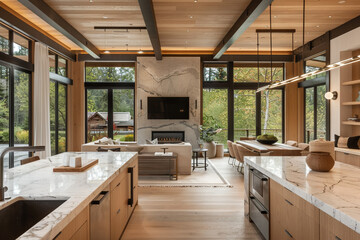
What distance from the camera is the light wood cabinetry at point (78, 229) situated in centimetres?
121

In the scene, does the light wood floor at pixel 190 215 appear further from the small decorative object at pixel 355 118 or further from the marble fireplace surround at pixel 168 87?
the marble fireplace surround at pixel 168 87

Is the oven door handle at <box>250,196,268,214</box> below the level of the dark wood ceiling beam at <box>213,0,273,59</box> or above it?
below

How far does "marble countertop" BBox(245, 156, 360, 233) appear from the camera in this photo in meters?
1.29

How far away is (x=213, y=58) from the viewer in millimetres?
8305

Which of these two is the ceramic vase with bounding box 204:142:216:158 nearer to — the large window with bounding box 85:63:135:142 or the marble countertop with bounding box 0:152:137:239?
the large window with bounding box 85:63:135:142

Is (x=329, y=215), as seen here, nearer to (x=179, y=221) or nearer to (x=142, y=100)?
(x=179, y=221)

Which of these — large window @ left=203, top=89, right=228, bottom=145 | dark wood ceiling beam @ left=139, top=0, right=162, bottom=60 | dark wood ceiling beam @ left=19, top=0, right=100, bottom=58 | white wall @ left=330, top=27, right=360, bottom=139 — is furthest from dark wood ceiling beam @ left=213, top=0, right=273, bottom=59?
dark wood ceiling beam @ left=19, top=0, right=100, bottom=58

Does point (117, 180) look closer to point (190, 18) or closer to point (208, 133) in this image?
point (190, 18)

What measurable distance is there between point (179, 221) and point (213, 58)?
6.26m

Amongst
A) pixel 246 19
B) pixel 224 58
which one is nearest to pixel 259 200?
pixel 246 19

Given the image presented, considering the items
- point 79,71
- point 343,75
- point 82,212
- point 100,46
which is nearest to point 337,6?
point 343,75

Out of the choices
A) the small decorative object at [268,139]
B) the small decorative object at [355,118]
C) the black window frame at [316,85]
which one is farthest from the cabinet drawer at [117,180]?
the black window frame at [316,85]

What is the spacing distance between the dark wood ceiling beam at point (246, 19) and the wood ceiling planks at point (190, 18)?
0.42 feet

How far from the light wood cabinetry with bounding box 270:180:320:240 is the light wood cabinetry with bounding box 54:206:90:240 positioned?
140cm
